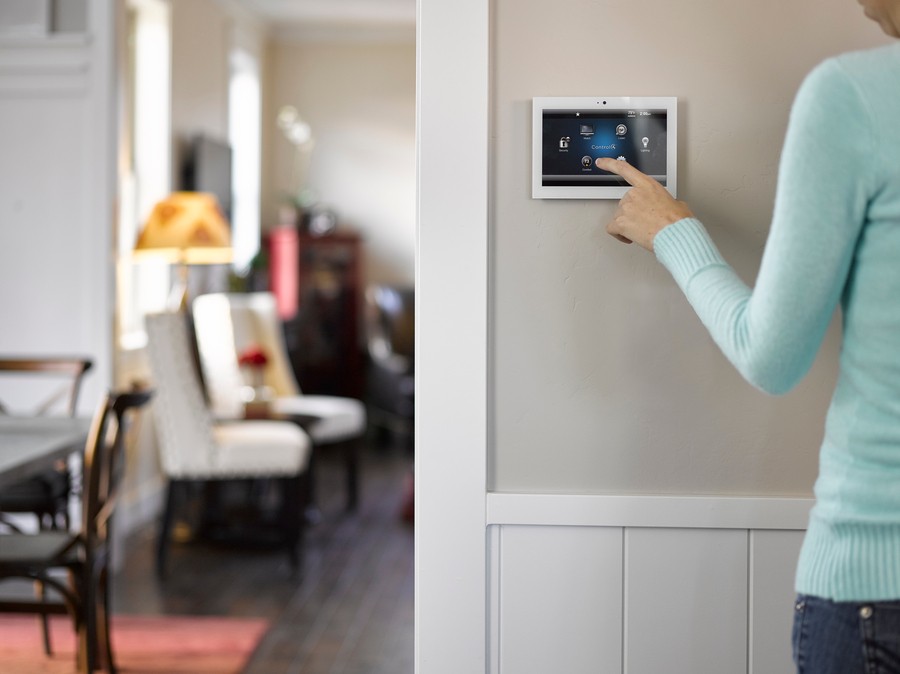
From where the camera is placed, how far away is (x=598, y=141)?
1315 mm

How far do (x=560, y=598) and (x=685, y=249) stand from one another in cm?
51

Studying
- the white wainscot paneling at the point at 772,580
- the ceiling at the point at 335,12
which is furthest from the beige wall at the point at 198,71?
the white wainscot paneling at the point at 772,580

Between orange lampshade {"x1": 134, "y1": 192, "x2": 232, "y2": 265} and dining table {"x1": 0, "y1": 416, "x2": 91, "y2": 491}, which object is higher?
orange lampshade {"x1": 134, "y1": 192, "x2": 232, "y2": 265}

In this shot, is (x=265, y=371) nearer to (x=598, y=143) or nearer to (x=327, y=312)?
(x=327, y=312)

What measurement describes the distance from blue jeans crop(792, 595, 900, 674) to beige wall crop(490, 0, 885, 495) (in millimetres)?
420

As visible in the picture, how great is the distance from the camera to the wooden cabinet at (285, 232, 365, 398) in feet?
23.3

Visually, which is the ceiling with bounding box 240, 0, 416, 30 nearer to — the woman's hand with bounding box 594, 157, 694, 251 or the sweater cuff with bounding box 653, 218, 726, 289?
Answer: the woman's hand with bounding box 594, 157, 694, 251

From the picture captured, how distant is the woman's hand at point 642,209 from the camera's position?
1.17 m

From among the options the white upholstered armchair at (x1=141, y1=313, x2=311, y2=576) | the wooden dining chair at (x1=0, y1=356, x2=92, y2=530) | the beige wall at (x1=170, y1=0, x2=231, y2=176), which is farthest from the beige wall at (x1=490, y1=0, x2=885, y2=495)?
the beige wall at (x1=170, y1=0, x2=231, y2=176)

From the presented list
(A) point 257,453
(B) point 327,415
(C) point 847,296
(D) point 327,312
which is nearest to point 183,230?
(A) point 257,453

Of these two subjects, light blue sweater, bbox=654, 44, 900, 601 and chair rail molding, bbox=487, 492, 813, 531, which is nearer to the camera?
light blue sweater, bbox=654, 44, 900, 601

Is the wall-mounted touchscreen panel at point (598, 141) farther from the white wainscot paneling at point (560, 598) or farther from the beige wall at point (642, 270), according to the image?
the white wainscot paneling at point (560, 598)

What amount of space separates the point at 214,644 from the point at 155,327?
53.8 inches

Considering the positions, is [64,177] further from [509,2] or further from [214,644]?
[509,2]
